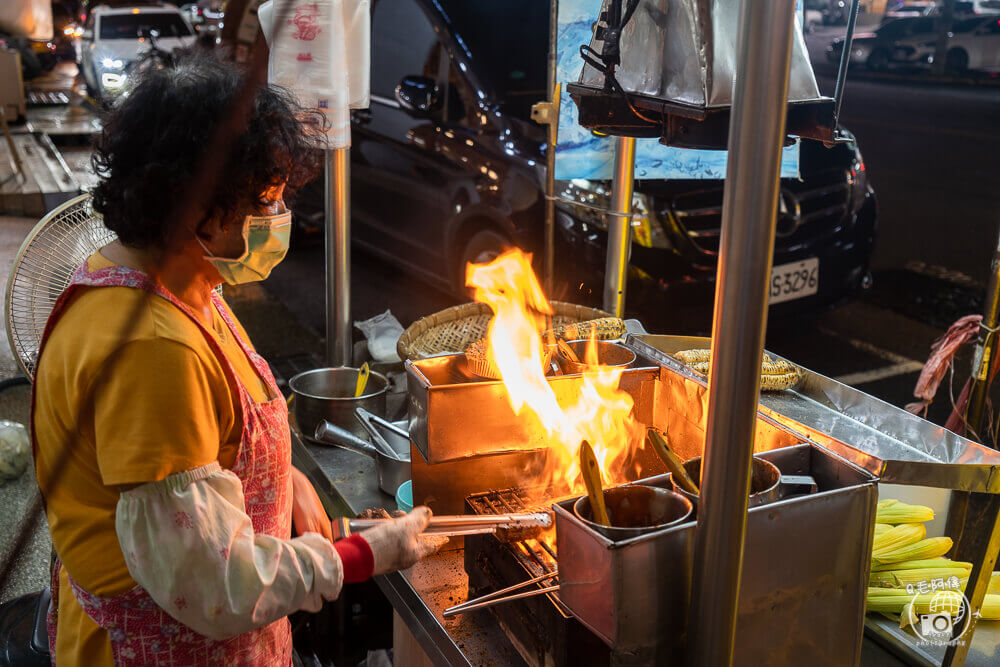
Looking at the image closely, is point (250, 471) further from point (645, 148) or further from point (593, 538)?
point (645, 148)

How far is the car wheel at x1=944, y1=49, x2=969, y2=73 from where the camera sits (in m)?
18.5

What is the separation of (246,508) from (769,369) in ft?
5.01

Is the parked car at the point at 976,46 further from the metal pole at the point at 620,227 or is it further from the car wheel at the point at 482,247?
the metal pole at the point at 620,227

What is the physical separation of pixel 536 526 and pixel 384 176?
4.49 meters

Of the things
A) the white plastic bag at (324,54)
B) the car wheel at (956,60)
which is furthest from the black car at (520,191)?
the car wheel at (956,60)

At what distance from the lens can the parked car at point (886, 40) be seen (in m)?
19.0

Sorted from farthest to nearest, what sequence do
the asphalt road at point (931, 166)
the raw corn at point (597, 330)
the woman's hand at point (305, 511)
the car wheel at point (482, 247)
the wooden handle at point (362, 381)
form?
the asphalt road at point (931, 166) → the car wheel at point (482, 247) → the wooden handle at point (362, 381) → the raw corn at point (597, 330) → the woman's hand at point (305, 511)

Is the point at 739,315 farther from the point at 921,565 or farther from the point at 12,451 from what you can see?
the point at 12,451

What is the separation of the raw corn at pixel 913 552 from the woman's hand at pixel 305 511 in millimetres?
1417

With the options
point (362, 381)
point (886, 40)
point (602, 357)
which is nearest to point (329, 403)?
point (362, 381)

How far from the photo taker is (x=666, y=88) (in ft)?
6.72

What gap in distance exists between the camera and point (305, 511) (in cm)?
198

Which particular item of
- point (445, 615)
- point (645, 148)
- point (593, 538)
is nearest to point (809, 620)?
point (593, 538)

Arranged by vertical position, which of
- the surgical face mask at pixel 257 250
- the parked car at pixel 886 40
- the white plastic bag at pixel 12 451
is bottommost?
the white plastic bag at pixel 12 451
